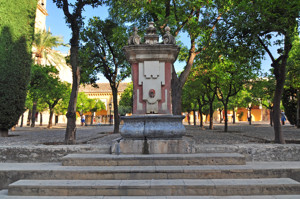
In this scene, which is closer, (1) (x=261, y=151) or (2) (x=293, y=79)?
(1) (x=261, y=151)

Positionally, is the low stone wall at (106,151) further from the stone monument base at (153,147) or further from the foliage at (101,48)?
the foliage at (101,48)

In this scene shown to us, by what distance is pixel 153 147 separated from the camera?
584 cm

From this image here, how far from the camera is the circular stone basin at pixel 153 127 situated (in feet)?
19.7

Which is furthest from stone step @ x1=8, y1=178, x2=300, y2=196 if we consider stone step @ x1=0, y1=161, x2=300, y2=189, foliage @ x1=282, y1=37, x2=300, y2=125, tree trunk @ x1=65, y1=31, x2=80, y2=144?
foliage @ x1=282, y1=37, x2=300, y2=125

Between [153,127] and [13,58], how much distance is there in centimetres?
1233

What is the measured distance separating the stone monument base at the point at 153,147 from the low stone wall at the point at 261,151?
15.6 inches

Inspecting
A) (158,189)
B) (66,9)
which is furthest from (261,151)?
(66,9)

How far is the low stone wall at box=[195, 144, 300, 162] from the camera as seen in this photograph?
5.95 meters

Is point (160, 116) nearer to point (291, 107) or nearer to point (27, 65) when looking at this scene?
point (27, 65)

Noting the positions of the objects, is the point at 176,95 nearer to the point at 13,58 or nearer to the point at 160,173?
the point at 160,173

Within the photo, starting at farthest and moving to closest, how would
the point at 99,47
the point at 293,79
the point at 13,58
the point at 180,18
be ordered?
the point at 293,79 < the point at 99,47 < the point at 13,58 < the point at 180,18

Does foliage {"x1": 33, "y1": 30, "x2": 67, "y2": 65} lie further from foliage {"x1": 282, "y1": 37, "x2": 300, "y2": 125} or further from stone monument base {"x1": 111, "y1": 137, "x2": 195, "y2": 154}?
→ foliage {"x1": 282, "y1": 37, "x2": 300, "y2": 125}

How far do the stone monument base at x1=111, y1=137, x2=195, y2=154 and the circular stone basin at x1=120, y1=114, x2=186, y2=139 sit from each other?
0.19 m

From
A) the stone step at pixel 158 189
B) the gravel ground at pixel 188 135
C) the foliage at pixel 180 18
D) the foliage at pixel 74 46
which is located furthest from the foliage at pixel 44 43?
the stone step at pixel 158 189
